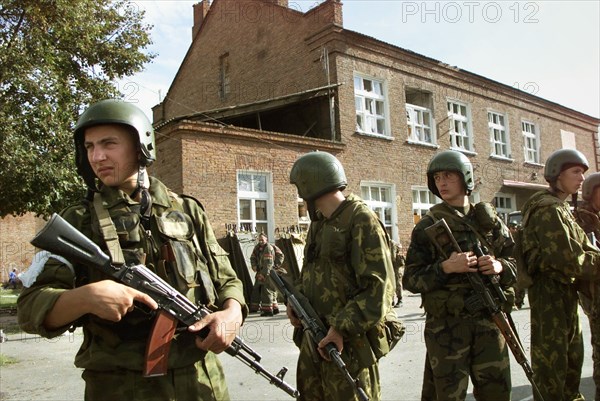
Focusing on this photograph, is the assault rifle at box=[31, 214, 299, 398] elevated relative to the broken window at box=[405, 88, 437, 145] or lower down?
lower down

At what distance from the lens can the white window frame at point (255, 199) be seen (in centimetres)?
1427

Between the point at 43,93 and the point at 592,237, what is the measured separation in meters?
9.48

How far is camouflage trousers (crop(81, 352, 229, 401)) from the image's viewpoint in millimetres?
2059

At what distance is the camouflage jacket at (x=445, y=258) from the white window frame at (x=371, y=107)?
1352cm

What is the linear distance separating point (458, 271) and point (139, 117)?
7.63 ft

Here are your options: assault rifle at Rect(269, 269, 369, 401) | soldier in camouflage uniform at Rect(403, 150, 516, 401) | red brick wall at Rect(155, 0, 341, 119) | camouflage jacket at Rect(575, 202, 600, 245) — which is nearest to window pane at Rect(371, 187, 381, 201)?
red brick wall at Rect(155, 0, 341, 119)

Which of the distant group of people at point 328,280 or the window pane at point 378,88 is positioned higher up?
the window pane at point 378,88

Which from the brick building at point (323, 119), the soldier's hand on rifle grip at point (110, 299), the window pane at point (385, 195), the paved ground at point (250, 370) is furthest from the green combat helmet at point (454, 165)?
the window pane at point (385, 195)

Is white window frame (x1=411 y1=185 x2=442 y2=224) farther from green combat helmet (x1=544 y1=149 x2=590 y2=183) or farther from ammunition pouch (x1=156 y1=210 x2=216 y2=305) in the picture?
ammunition pouch (x1=156 y1=210 x2=216 y2=305)

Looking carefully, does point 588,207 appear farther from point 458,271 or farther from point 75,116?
point 75,116

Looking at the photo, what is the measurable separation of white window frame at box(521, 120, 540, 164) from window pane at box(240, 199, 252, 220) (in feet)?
49.0

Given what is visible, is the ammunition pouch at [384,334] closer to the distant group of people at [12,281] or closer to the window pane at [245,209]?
the window pane at [245,209]

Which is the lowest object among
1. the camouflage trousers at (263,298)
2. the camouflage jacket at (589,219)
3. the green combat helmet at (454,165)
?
the camouflage trousers at (263,298)

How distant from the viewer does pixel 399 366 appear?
6.14 m
